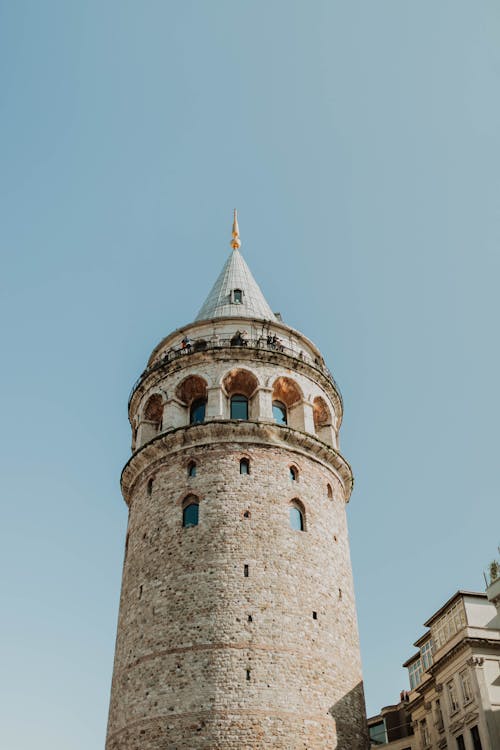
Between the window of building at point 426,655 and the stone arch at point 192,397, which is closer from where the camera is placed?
the stone arch at point 192,397

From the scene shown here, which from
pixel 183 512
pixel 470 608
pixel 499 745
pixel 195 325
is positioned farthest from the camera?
pixel 195 325

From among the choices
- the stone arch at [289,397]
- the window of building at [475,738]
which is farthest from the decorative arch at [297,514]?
the window of building at [475,738]

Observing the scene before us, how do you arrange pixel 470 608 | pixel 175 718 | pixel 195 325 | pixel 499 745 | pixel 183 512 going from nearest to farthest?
pixel 175 718
pixel 499 745
pixel 183 512
pixel 470 608
pixel 195 325

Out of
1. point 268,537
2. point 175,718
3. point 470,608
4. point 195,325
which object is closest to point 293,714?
point 175,718

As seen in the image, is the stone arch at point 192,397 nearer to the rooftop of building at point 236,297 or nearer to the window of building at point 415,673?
the rooftop of building at point 236,297

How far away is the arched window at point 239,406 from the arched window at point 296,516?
4682 millimetres

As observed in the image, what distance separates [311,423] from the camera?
3291 centimetres

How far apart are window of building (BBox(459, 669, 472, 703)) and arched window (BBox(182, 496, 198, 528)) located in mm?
12003

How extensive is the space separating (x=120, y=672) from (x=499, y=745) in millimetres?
13588

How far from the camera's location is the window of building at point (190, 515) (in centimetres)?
2872

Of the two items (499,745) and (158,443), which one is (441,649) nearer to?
(499,745)

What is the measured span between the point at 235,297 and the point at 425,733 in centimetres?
2233

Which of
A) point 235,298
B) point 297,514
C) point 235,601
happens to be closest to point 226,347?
point 235,298

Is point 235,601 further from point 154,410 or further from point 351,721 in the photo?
point 154,410
